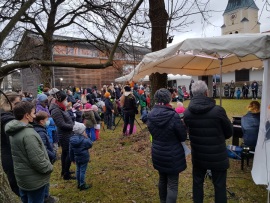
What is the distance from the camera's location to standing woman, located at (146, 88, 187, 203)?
3.21 meters

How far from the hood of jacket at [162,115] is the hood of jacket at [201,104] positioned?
0.28 meters

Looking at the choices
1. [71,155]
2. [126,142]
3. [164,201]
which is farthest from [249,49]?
[126,142]

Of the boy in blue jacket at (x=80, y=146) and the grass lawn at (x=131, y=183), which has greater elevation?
the boy in blue jacket at (x=80, y=146)

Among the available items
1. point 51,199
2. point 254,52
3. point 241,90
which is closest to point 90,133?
point 51,199

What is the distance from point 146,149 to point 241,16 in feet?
194

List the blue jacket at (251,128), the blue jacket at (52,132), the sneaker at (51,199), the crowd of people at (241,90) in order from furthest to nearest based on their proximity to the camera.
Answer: the crowd of people at (241,90) < the blue jacket at (52,132) < the blue jacket at (251,128) < the sneaker at (51,199)

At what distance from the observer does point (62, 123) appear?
4941 millimetres

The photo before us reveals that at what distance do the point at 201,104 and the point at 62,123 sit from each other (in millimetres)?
3015

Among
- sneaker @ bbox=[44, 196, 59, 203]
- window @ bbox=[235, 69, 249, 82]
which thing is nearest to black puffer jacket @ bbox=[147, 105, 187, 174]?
sneaker @ bbox=[44, 196, 59, 203]

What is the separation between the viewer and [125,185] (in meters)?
4.80

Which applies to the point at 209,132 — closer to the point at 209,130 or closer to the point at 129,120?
the point at 209,130

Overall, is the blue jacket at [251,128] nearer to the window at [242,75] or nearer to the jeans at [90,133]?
the jeans at [90,133]

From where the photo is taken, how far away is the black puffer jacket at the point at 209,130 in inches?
124

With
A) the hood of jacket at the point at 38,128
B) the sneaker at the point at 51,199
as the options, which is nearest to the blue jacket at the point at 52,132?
the sneaker at the point at 51,199
